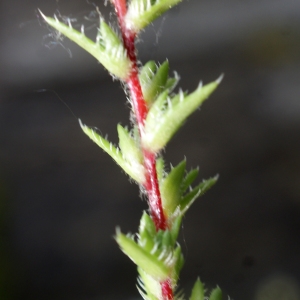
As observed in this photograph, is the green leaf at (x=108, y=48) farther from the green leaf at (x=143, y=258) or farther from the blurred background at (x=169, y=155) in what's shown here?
the blurred background at (x=169, y=155)

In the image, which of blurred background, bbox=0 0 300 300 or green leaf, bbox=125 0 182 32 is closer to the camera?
green leaf, bbox=125 0 182 32

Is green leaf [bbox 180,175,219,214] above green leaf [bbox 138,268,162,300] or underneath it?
above

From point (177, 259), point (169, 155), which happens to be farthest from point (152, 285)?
point (169, 155)

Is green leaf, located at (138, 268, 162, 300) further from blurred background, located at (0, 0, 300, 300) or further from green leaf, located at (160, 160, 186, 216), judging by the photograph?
blurred background, located at (0, 0, 300, 300)

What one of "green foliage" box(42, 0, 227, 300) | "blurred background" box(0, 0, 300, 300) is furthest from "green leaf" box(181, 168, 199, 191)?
"blurred background" box(0, 0, 300, 300)

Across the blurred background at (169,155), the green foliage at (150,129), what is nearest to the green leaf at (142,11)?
the green foliage at (150,129)

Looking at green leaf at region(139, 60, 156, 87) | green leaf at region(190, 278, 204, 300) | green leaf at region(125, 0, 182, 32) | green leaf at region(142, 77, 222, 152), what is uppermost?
green leaf at region(125, 0, 182, 32)

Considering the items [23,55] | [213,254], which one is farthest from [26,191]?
[213,254]

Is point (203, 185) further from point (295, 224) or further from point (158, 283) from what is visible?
point (295, 224)
